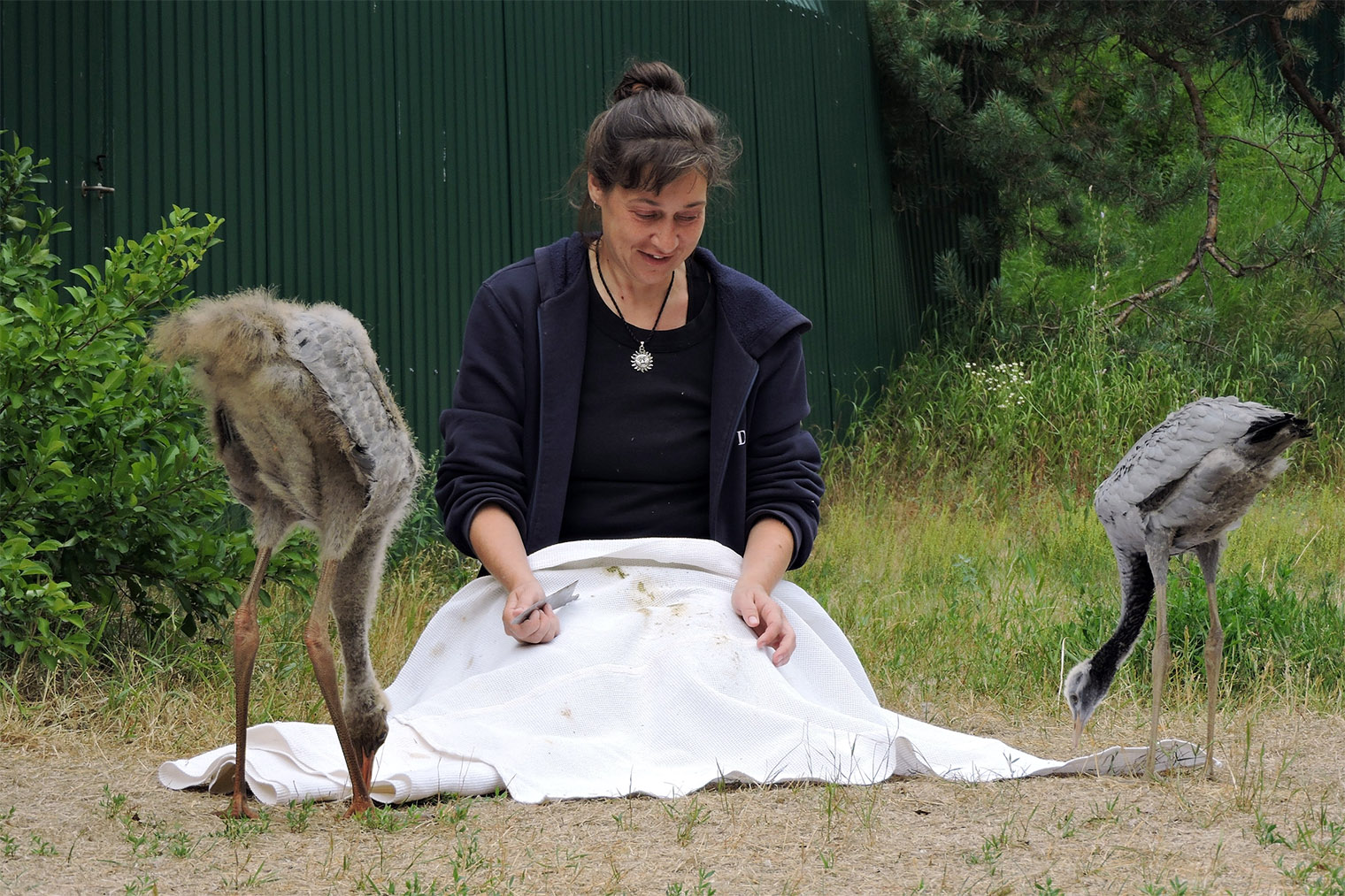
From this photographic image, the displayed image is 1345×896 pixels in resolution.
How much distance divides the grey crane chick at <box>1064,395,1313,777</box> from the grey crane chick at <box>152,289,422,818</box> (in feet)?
6.03

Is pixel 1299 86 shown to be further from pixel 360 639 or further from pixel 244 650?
pixel 244 650

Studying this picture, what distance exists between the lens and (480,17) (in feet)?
23.2

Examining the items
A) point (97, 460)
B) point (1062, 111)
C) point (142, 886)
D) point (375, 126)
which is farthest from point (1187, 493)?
point (1062, 111)

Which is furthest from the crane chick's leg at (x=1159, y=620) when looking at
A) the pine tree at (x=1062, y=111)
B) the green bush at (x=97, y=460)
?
the pine tree at (x=1062, y=111)

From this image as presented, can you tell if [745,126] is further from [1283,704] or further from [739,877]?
[739,877]

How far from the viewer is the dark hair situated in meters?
3.54

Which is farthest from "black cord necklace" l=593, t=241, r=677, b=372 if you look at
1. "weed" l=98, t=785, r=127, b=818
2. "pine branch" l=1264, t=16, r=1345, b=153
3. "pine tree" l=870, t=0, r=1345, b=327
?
"pine branch" l=1264, t=16, r=1345, b=153

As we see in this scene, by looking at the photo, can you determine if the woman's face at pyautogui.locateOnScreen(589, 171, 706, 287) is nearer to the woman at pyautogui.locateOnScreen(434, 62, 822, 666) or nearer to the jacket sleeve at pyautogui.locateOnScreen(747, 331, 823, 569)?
the woman at pyautogui.locateOnScreen(434, 62, 822, 666)

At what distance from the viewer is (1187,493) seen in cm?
338

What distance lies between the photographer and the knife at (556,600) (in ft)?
11.4

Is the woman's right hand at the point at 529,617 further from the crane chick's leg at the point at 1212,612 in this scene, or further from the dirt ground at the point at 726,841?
the crane chick's leg at the point at 1212,612

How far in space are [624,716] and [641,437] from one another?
2.79 feet

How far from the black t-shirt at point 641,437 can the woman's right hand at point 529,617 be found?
399 mm

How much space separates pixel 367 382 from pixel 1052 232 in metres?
8.67
